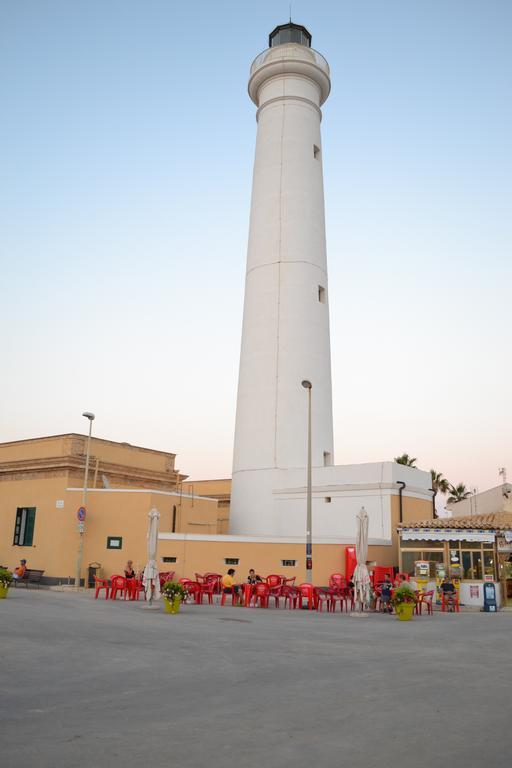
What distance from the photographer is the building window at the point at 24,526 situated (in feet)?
104

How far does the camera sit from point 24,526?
105ft

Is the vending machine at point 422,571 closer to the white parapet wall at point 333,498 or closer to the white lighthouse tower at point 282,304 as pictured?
the white parapet wall at point 333,498

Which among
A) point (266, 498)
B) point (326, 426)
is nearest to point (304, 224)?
point (326, 426)

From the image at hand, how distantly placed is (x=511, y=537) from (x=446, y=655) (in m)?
14.7

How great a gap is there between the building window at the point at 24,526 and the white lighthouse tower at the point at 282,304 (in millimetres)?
9130

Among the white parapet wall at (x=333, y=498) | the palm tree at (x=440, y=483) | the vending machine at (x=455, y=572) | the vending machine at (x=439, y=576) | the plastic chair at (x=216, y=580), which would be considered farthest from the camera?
the palm tree at (x=440, y=483)

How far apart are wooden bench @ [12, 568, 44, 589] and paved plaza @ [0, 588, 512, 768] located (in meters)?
13.7

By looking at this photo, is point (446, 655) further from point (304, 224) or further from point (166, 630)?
point (304, 224)

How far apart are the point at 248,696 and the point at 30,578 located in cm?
2299

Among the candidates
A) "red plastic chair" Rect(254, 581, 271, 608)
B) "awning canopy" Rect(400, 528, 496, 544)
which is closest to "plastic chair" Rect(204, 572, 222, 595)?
"red plastic chair" Rect(254, 581, 271, 608)

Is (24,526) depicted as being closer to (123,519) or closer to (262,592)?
(123,519)

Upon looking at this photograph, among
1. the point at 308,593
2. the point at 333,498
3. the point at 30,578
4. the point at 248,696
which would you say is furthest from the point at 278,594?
the point at 248,696

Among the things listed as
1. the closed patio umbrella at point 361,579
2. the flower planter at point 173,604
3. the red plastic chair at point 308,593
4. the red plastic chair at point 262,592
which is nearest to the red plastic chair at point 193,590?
the red plastic chair at point 262,592

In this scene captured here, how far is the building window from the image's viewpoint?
104 ft
